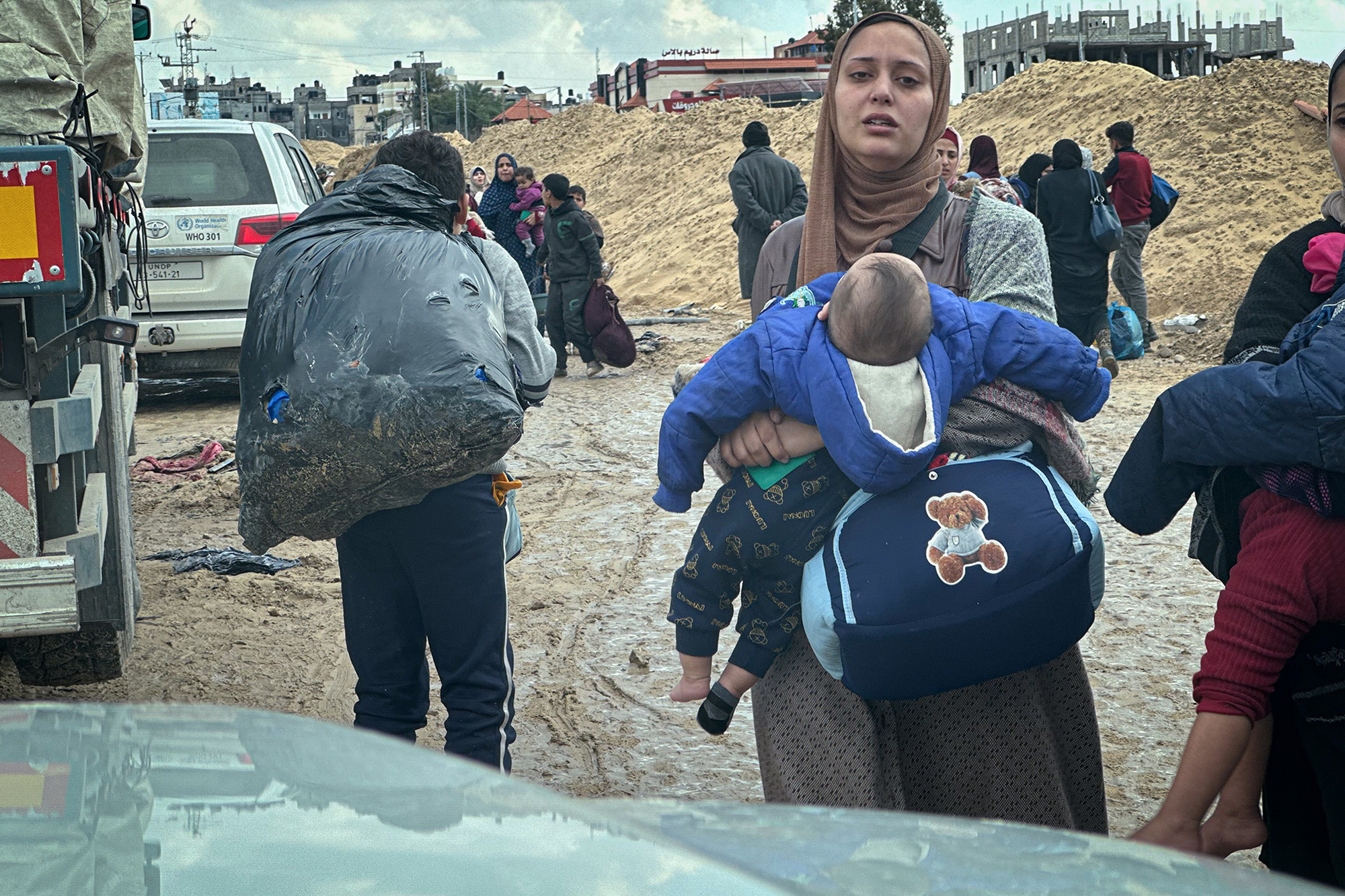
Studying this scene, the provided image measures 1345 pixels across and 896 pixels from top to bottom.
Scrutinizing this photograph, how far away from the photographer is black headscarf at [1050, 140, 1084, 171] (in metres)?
10.2

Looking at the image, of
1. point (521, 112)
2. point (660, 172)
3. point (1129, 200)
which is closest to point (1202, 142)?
point (1129, 200)

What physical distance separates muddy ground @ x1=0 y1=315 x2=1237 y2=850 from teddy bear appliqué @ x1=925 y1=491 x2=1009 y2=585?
153cm

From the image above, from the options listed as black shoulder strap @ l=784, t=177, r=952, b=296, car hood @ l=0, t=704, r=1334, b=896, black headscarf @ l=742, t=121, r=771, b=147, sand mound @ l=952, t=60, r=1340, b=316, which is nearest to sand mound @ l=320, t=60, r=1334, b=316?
sand mound @ l=952, t=60, r=1340, b=316

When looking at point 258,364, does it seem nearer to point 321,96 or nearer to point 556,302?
point 556,302

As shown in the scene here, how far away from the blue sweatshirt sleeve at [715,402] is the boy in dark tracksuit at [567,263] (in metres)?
9.15

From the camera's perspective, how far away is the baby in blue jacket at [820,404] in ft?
7.18

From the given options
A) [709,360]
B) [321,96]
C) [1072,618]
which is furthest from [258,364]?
[321,96]

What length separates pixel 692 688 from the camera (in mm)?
2539

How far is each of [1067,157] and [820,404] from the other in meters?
8.85

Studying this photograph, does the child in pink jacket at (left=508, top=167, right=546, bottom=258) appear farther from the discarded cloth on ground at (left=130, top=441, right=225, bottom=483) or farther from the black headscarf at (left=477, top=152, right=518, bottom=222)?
the discarded cloth on ground at (left=130, top=441, right=225, bottom=483)

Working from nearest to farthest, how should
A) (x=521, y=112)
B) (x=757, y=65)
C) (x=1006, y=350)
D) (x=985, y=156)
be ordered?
(x=1006, y=350) → (x=985, y=156) → (x=757, y=65) → (x=521, y=112)

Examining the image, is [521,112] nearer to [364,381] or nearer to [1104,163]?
[1104,163]

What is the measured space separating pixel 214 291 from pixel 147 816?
28.6 ft

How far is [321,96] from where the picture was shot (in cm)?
13075
